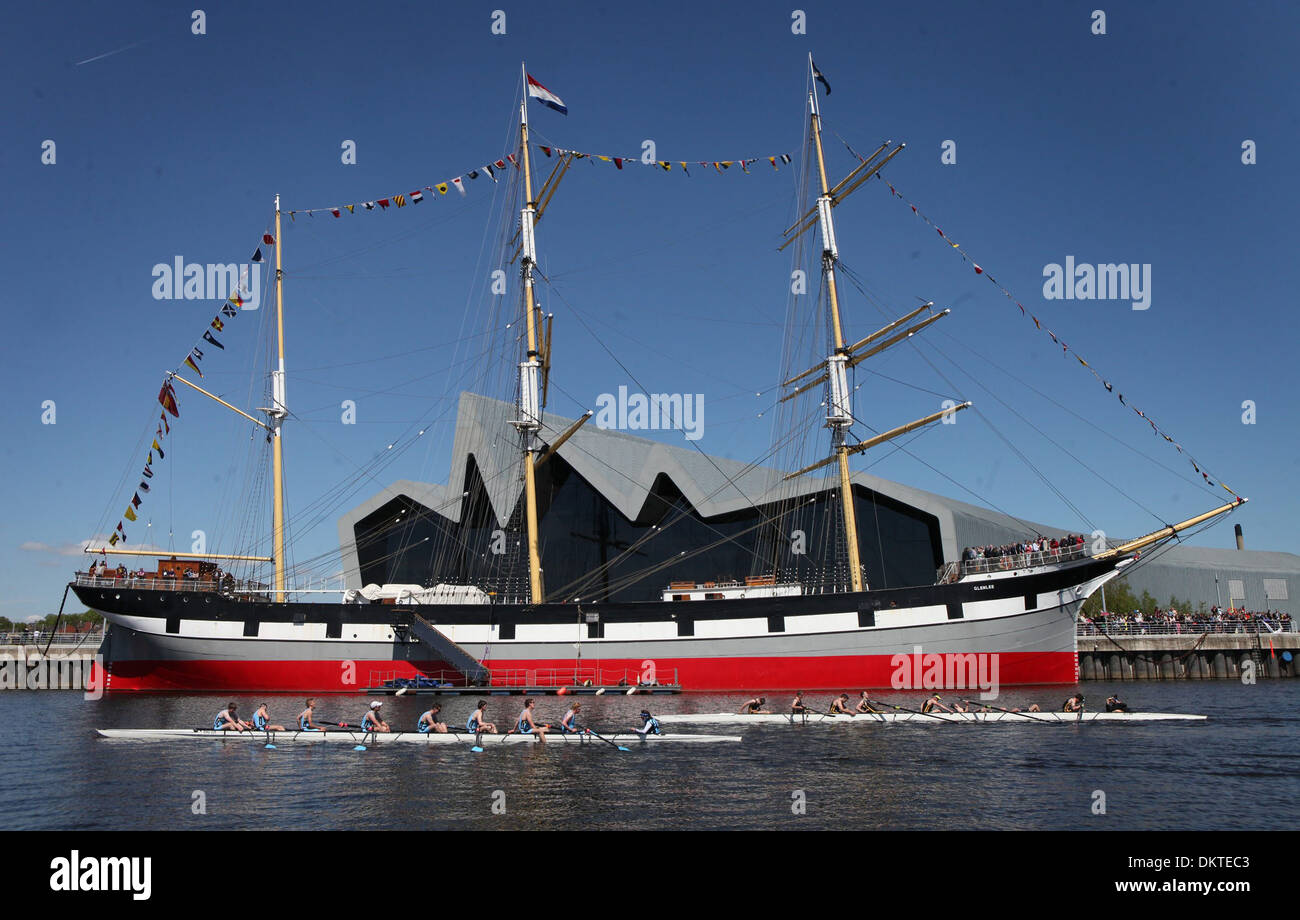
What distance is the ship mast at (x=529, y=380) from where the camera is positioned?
1618 inches

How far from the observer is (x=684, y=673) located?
122 feet

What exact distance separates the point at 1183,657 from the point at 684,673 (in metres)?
25.8

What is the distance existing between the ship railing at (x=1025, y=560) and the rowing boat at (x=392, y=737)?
55.2 ft

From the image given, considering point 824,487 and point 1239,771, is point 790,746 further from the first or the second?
point 824,487

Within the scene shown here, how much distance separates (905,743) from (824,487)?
23310 millimetres

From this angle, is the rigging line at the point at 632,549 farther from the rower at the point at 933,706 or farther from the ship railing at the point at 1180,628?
the rower at the point at 933,706

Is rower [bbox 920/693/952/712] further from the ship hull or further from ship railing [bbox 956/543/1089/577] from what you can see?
ship railing [bbox 956/543/1089/577]

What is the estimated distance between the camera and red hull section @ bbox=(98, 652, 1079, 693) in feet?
116

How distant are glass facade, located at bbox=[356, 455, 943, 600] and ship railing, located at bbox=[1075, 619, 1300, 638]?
29.7 feet

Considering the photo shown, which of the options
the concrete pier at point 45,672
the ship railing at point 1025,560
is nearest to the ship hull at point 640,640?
the ship railing at point 1025,560

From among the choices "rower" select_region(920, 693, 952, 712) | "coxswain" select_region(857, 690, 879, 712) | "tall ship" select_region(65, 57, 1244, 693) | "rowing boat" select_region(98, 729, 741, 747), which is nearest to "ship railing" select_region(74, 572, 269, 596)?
"tall ship" select_region(65, 57, 1244, 693)
